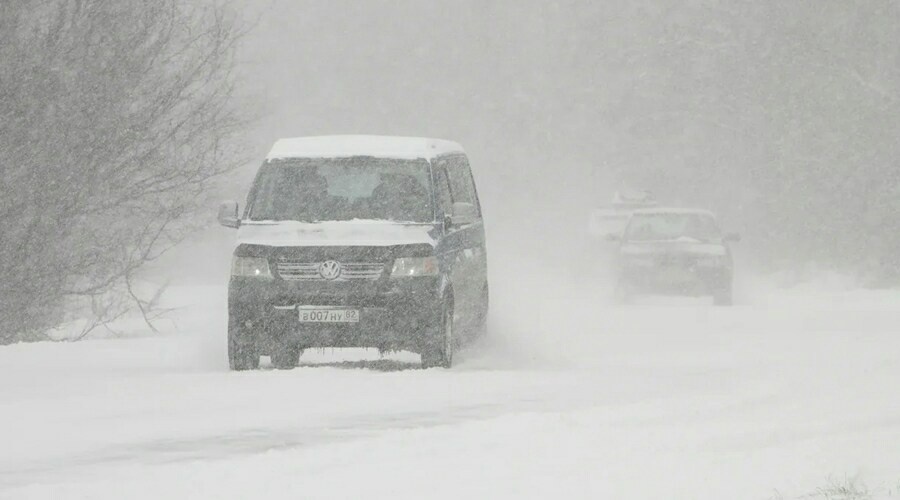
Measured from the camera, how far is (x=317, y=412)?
489 inches

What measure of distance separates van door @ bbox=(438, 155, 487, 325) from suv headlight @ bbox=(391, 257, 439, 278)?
702 millimetres

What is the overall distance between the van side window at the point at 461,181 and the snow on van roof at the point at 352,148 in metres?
0.68

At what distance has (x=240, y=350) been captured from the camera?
615 inches

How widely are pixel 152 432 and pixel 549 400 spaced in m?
3.11


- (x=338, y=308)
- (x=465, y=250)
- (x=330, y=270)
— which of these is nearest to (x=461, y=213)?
(x=465, y=250)

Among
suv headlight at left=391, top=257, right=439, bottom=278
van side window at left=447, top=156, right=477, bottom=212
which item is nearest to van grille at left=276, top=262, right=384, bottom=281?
suv headlight at left=391, top=257, right=439, bottom=278

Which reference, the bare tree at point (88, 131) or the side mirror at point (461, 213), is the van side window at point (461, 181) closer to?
the side mirror at point (461, 213)

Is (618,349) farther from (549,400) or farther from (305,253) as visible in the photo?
(549,400)

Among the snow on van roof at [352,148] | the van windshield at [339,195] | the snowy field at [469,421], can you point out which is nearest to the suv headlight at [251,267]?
the van windshield at [339,195]

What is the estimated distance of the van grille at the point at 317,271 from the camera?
15547mm

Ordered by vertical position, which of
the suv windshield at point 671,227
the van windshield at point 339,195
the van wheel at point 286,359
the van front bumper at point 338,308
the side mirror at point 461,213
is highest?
the van windshield at point 339,195

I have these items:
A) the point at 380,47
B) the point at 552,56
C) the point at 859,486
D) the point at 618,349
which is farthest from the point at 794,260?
the point at 380,47

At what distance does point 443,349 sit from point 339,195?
5.42ft

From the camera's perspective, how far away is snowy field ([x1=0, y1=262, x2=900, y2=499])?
30.0ft
